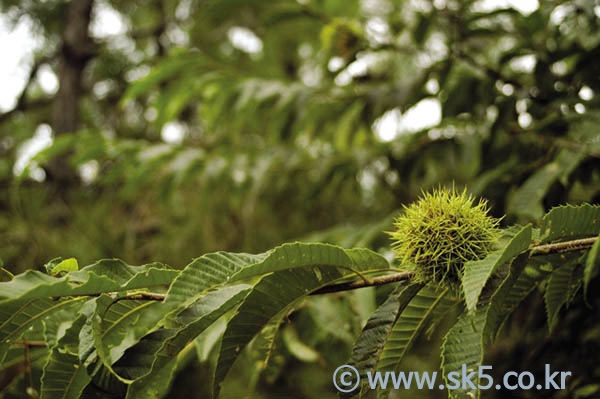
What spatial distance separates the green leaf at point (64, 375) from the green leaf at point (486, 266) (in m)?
0.52

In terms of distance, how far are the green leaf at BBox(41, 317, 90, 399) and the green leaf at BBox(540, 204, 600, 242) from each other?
26.0 inches

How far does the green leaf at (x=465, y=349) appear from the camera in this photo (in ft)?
1.78

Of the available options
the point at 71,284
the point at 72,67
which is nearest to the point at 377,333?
the point at 71,284

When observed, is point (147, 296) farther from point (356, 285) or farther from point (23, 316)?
point (356, 285)

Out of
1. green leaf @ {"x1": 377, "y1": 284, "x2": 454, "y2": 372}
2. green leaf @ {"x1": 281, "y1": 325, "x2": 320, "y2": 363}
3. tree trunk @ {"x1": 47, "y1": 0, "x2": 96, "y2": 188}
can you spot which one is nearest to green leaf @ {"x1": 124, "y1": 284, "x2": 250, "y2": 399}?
green leaf @ {"x1": 377, "y1": 284, "x2": 454, "y2": 372}

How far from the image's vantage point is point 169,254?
2.49 m

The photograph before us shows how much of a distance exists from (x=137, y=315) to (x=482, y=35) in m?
1.34

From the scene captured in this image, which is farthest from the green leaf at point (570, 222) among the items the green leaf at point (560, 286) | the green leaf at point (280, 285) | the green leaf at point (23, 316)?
the green leaf at point (23, 316)

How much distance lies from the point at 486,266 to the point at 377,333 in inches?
7.8

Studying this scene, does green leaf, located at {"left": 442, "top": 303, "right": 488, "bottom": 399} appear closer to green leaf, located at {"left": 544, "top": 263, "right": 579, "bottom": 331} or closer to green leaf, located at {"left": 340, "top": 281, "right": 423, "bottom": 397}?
green leaf, located at {"left": 340, "top": 281, "right": 423, "bottom": 397}

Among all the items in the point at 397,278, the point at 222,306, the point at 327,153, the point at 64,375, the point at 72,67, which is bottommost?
the point at 64,375

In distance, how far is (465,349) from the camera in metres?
0.56

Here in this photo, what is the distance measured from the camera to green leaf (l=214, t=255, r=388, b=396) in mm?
560

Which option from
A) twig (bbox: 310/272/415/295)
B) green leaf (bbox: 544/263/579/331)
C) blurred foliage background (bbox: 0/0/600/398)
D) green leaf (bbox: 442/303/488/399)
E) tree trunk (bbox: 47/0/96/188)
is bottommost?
green leaf (bbox: 442/303/488/399)
